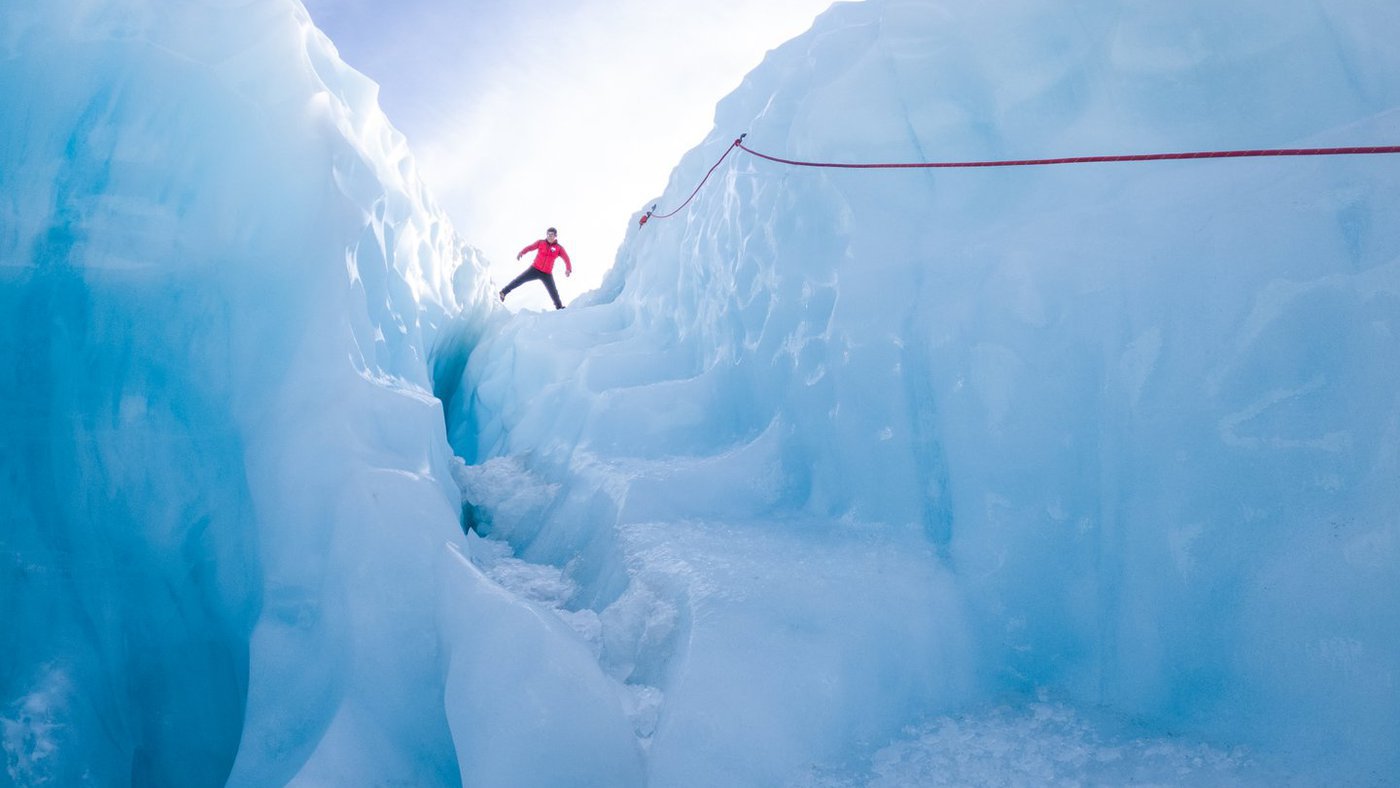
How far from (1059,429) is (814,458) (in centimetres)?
113

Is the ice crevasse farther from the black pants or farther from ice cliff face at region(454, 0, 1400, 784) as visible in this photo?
the black pants

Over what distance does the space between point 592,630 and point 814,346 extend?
65.9 inches

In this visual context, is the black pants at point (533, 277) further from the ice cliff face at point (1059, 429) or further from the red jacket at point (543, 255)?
the ice cliff face at point (1059, 429)

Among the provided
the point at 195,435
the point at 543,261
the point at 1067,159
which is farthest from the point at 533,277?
the point at 1067,159

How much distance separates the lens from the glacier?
1897 millimetres

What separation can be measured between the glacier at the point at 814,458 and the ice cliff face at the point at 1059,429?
0.5 inches

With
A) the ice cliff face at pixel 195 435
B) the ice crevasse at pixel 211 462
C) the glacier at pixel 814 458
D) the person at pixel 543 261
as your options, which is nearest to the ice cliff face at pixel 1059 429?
the glacier at pixel 814 458

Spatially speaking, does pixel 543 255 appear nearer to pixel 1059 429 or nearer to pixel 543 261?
pixel 543 261

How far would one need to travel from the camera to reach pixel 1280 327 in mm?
1936

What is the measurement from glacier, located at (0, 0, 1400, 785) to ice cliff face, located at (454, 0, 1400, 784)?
1cm

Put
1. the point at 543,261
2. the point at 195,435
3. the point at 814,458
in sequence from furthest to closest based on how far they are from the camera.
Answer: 1. the point at 543,261
2. the point at 814,458
3. the point at 195,435

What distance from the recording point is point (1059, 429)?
2375 millimetres

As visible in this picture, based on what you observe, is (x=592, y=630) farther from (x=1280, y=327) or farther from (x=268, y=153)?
(x=268, y=153)

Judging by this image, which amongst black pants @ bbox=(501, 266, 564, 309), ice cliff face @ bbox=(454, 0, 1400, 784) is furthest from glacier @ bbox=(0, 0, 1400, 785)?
black pants @ bbox=(501, 266, 564, 309)
